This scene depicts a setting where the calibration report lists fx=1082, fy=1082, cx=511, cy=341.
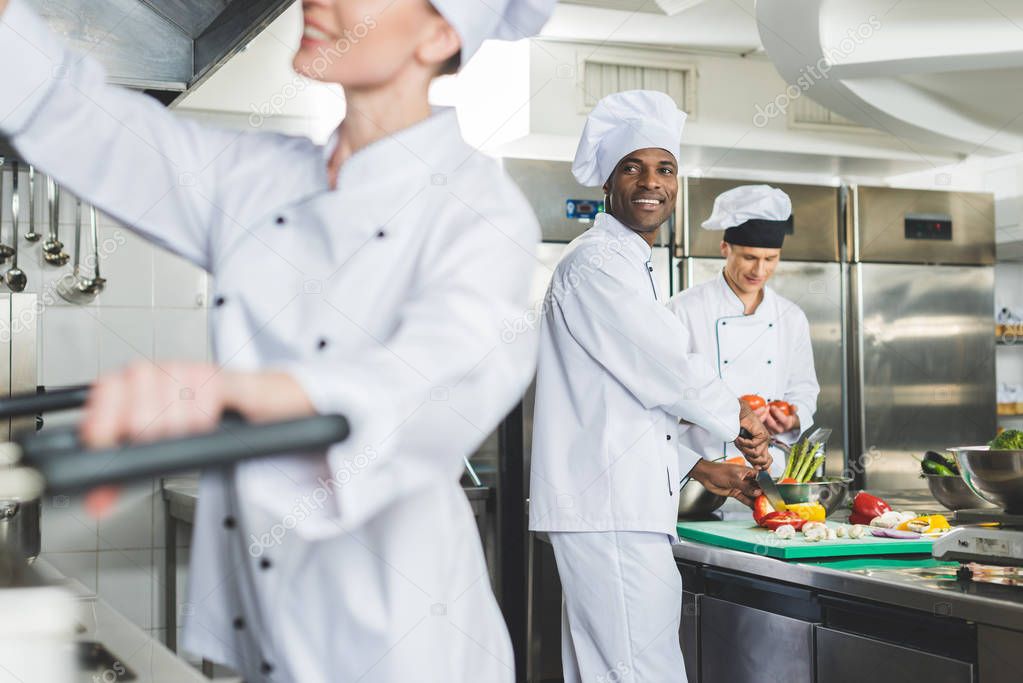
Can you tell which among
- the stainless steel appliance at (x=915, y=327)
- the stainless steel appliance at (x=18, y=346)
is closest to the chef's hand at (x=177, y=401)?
the stainless steel appliance at (x=18, y=346)

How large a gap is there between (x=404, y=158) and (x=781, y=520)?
1.78 meters

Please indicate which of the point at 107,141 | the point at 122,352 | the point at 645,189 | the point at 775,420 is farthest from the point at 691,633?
the point at 122,352

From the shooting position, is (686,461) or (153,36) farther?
(686,461)

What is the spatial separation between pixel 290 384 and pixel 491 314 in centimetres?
17

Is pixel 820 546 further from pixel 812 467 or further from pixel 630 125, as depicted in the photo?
pixel 630 125

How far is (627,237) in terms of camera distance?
259 cm

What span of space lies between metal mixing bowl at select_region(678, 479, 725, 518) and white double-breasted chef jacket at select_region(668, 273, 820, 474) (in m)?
0.78

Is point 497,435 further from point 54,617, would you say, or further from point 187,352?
point 54,617

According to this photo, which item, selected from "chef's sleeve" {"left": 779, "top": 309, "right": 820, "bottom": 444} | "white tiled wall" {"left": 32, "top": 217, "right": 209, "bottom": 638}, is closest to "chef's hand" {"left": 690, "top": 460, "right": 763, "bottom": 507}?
"chef's sleeve" {"left": 779, "top": 309, "right": 820, "bottom": 444}

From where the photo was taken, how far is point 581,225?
3941 millimetres

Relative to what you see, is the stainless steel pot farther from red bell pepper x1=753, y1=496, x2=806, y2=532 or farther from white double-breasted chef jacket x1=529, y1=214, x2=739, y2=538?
red bell pepper x1=753, y1=496, x2=806, y2=532

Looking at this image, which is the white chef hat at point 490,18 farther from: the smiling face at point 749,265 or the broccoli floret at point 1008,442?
the smiling face at point 749,265

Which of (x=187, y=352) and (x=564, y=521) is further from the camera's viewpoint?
(x=187, y=352)

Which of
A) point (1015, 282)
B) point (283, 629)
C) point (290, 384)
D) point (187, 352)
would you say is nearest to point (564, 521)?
point (283, 629)
